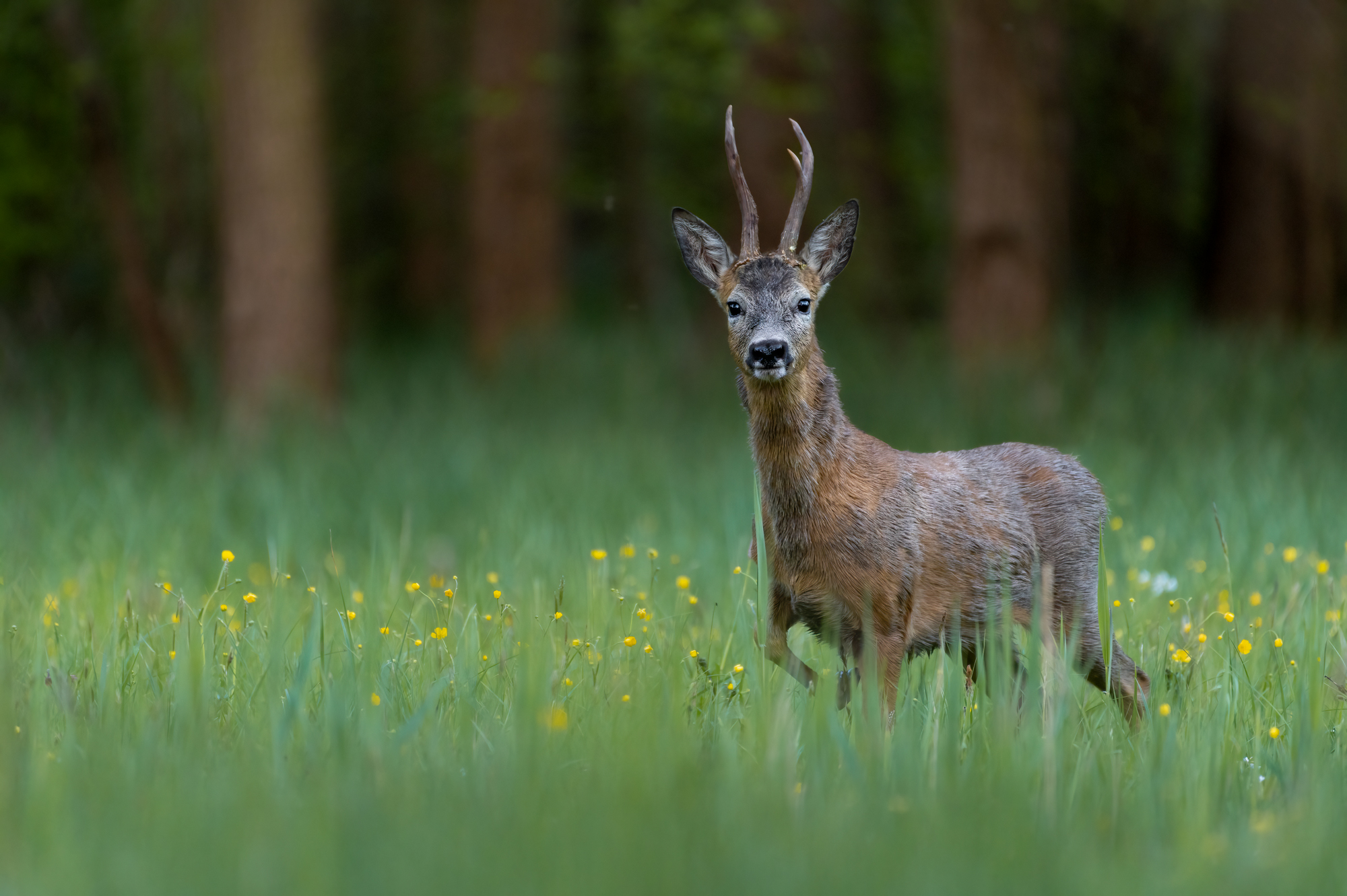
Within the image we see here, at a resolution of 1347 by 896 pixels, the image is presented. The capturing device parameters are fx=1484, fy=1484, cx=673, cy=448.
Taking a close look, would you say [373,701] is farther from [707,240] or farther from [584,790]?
[707,240]

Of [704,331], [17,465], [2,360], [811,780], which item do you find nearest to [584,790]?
[811,780]

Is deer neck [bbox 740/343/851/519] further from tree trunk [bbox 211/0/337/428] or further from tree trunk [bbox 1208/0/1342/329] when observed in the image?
tree trunk [bbox 1208/0/1342/329]

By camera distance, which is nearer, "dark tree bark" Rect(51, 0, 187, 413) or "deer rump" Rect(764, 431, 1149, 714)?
"deer rump" Rect(764, 431, 1149, 714)

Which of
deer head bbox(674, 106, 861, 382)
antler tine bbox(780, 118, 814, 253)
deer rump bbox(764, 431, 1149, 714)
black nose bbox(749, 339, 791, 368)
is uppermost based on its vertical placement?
antler tine bbox(780, 118, 814, 253)

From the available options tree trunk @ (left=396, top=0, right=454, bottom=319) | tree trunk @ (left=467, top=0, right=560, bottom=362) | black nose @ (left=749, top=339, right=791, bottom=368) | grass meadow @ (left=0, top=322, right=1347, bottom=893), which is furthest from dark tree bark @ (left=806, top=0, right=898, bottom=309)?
black nose @ (left=749, top=339, right=791, bottom=368)

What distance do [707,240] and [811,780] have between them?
238cm

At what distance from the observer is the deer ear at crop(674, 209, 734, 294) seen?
17.4 ft

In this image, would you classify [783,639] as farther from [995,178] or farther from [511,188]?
[511,188]

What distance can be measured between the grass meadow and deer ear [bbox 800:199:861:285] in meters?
1.11

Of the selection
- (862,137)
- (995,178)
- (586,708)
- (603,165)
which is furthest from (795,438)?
(603,165)

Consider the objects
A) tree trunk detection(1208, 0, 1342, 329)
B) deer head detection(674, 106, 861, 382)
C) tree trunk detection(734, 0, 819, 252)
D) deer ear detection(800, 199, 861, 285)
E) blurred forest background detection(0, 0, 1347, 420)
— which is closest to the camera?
deer head detection(674, 106, 861, 382)

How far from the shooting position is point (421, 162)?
952 inches

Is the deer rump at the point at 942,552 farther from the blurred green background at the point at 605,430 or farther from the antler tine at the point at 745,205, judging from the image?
the antler tine at the point at 745,205

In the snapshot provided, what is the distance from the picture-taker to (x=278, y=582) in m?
4.82
